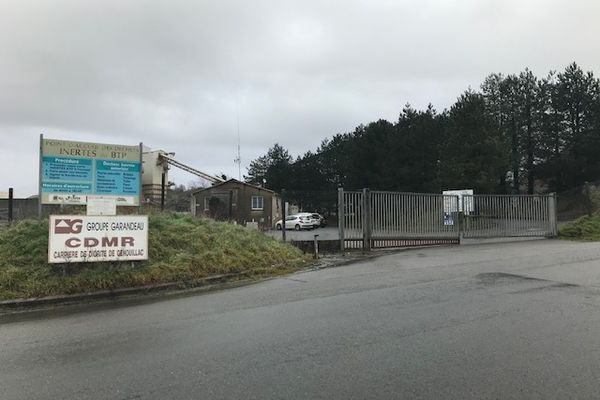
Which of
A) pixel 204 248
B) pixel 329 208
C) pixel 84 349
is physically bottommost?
pixel 84 349

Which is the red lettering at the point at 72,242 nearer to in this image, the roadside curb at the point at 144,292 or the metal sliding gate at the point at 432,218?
the roadside curb at the point at 144,292

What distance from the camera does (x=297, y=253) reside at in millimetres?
16469

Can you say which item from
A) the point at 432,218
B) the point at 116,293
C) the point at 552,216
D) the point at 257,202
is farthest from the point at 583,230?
the point at 257,202

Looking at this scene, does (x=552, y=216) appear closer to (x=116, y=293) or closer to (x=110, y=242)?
(x=110, y=242)

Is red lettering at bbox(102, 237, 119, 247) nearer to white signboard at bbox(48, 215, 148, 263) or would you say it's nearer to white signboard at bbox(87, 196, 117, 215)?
white signboard at bbox(48, 215, 148, 263)

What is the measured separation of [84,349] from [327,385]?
335cm

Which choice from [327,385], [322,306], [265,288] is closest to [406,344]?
[327,385]

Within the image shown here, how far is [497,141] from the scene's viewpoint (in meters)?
44.2

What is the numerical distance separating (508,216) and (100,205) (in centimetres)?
1874

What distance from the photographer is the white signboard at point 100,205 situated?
11.6 metres

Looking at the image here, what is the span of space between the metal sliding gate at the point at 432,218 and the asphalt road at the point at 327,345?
27.9ft

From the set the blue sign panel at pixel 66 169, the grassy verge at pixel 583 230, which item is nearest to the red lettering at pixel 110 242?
the blue sign panel at pixel 66 169

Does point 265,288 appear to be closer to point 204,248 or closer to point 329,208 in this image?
point 204,248

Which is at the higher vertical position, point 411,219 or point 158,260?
point 411,219
